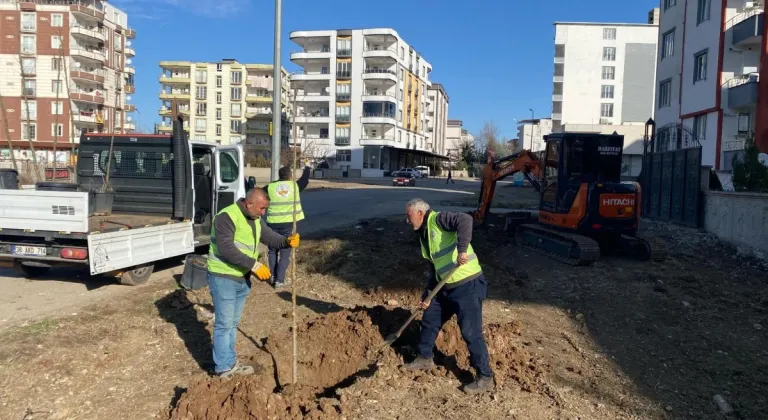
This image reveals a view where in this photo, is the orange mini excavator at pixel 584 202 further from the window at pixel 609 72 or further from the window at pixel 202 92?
the window at pixel 202 92

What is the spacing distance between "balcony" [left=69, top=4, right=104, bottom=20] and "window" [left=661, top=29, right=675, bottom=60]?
5448 centimetres

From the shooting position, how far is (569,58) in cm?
6719

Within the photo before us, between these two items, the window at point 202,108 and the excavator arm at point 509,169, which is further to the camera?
the window at point 202,108

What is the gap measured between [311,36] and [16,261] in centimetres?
6886

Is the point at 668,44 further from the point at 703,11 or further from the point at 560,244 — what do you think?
the point at 560,244

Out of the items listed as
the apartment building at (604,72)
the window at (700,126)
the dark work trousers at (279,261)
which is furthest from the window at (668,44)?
the dark work trousers at (279,261)

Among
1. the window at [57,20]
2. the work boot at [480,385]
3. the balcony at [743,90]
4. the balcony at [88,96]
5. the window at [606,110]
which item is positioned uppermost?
the window at [57,20]

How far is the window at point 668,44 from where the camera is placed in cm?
3478

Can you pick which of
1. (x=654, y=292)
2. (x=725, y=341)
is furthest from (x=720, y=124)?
(x=725, y=341)

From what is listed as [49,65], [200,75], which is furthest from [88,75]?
[200,75]

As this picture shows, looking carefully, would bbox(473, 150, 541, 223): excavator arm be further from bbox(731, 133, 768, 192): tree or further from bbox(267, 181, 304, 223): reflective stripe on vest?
bbox(267, 181, 304, 223): reflective stripe on vest

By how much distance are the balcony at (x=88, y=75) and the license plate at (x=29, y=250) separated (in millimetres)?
59016

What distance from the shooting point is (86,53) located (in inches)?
2418

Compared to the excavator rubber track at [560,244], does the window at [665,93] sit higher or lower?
higher
